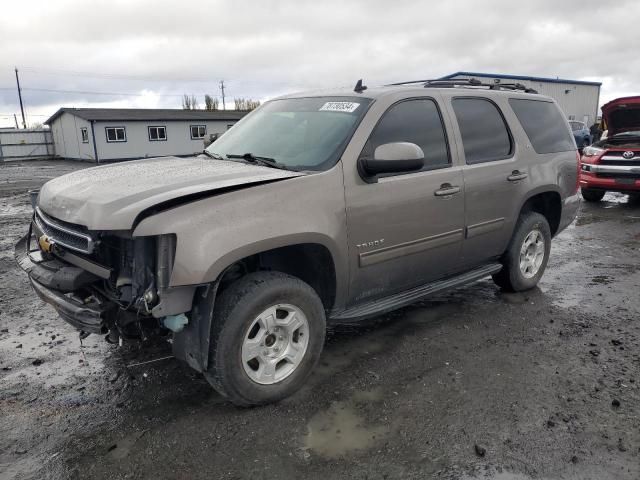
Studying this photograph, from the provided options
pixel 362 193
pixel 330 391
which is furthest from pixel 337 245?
pixel 330 391

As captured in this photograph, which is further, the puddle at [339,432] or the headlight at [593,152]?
the headlight at [593,152]

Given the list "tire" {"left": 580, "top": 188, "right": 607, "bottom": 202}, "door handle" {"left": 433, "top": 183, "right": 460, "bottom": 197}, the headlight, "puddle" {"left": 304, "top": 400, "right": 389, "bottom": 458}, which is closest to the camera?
"puddle" {"left": 304, "top": 400, "right": 389, "bottom": 458}

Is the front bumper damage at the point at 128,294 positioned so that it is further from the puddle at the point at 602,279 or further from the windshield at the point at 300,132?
the puddle at the point at 602,279

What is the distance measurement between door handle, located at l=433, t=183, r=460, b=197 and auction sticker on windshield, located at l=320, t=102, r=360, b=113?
91 cm

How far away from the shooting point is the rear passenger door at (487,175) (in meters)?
4.19

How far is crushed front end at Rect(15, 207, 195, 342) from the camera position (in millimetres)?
2637

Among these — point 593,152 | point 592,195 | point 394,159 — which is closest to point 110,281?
point 394,159

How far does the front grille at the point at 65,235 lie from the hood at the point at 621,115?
10779mm

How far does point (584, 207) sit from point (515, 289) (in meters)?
7.12

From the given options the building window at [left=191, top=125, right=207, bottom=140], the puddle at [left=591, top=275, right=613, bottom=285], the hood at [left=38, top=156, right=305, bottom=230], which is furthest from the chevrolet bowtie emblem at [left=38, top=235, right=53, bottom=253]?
the building window at [left=191, top=125, right=207, bottom=140]

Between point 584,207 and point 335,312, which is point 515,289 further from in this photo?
point 584,207

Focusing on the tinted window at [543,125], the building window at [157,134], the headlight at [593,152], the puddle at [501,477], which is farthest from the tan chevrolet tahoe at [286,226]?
the building window at [157,134]

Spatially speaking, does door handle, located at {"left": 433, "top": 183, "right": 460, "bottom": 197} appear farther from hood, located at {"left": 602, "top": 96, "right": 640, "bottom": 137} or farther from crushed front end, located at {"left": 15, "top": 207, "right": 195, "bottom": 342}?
hood, located at {"left": 602, "top": 96, "right": 640, "bottom": 137}

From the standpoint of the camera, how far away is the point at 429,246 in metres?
3.90
